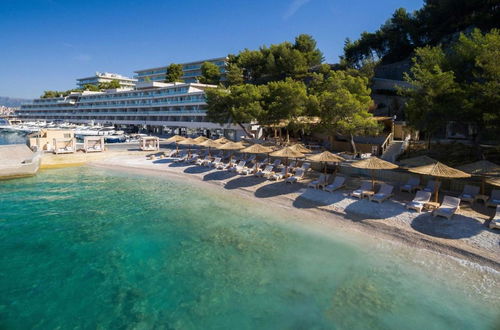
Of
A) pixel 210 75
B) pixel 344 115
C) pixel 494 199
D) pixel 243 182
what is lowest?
pixel 243 182

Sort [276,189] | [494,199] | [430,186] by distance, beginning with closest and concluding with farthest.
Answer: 1. [494,199]
2. [430,186]
3. [276,189]

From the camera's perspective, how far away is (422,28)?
52375mm

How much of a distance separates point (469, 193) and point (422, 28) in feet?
165

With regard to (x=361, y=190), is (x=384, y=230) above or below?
below

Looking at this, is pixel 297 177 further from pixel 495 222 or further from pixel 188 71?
pixel 188 71

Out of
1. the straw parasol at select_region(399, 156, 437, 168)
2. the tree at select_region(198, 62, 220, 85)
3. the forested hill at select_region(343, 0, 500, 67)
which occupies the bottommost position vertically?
the straw parasol at select_region(399, 156, 437, 168)

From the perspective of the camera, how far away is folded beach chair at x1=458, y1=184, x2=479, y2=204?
47.0 feet

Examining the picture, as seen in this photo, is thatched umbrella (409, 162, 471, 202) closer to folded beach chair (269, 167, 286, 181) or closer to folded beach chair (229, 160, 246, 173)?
folded beach chair (269, 167, 286, 181)

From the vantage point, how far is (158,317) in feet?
27.3

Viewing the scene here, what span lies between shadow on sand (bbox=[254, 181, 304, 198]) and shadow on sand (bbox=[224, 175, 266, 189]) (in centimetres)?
→ 124

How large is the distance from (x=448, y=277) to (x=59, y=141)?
4001 cm

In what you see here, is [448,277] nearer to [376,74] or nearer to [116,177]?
[116,177]

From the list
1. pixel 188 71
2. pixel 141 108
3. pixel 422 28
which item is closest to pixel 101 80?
pixel 188 71

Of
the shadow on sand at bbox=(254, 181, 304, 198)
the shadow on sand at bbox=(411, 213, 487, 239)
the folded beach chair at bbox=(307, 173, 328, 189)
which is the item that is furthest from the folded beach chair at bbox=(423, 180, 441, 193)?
the shadow on sand at bbox=(254, 181, 304, 198)
